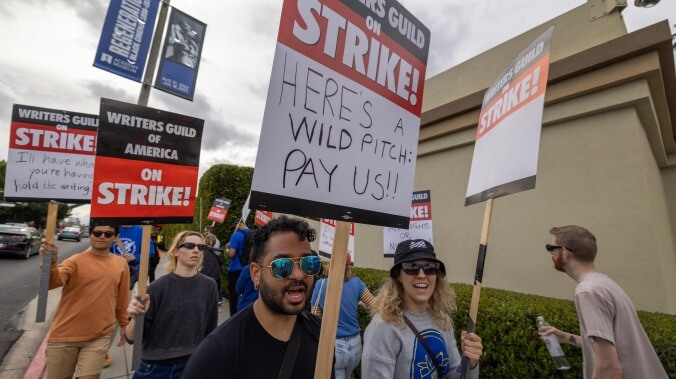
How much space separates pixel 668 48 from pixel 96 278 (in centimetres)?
726

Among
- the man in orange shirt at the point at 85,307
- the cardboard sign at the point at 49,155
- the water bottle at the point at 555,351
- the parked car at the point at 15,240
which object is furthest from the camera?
the parked car at the point at 15,240

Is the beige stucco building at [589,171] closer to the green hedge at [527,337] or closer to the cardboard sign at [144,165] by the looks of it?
the green hedge at [527,337]

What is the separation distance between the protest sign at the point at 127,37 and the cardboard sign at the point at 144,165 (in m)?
3.16

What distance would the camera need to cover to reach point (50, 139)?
4.17 m

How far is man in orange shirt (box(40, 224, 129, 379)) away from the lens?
3.03 meters

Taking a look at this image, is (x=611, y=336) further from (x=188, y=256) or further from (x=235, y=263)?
(x=235, y=263)

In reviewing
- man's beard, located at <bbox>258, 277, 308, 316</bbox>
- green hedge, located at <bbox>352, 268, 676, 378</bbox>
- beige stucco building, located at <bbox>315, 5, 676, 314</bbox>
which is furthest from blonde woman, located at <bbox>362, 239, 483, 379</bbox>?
beige stucco building, located at <bbox>315, 5, 676, 314</bbox>

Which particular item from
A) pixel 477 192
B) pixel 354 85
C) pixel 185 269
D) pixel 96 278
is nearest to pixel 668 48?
pixel 477 192

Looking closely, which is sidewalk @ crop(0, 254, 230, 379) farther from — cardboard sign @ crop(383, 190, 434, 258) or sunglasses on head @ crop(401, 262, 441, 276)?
sunglasses on head @ crop(401, 262, 441, 276)

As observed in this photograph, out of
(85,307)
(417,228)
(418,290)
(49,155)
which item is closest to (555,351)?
(418,290)

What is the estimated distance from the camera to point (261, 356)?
1.47 meters

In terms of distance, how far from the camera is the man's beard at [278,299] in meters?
1.54

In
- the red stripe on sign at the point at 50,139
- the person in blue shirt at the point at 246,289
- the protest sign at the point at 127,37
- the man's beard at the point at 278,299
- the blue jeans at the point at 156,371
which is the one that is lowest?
the blue jeans at the point at 156,371

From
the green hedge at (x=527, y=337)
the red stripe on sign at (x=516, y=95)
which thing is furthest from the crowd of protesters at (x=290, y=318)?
the red stripe on sign at (x=516, y=95)
